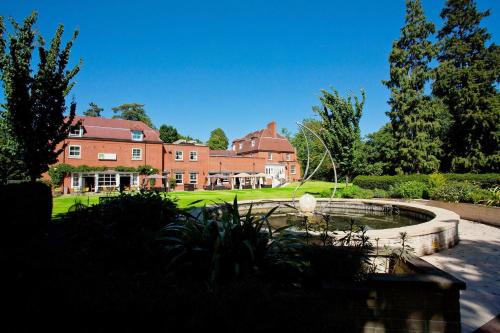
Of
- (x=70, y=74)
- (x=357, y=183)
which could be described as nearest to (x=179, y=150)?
(x=357, y=183)

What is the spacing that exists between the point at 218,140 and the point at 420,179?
61620 millimetres

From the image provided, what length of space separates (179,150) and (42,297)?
38482 mm

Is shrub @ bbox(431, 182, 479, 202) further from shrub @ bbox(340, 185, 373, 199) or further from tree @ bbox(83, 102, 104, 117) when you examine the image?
tree @ bbox(83, 102, 104, 117)

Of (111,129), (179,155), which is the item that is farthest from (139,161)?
(179,155)

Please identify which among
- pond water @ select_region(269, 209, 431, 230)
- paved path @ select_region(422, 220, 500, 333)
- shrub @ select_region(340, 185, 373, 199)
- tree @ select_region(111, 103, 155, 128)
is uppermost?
tree @ select_region(111, 103, 155, 128)

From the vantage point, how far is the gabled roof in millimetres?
50500

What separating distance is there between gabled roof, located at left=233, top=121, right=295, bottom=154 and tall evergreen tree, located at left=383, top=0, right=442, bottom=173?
78.8 ft

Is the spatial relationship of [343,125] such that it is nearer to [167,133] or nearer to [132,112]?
[167,133]

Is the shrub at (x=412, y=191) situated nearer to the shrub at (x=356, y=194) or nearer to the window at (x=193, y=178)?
the shrub at (x=356, y=194)

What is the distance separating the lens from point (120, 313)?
5.35 feet

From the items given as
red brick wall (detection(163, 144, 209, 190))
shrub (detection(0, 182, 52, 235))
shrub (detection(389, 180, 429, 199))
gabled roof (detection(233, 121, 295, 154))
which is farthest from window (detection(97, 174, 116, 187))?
shrub (detection(389, 180, 429, 199))

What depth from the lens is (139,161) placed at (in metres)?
35.8

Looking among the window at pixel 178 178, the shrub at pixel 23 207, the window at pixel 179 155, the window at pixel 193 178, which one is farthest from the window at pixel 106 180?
the shrub at pixel 23 207

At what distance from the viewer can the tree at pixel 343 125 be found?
23031mm
